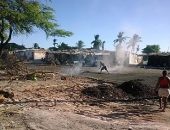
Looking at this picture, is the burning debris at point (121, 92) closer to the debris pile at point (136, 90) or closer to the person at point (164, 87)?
the debris pile at point (136, 90)

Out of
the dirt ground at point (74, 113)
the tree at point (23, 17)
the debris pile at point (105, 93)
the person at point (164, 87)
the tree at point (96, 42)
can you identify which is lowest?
the dirt ground at point (74, 113)

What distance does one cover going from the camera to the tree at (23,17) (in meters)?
24.6

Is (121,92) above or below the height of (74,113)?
above

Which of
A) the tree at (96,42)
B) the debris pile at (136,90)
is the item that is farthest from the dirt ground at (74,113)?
the tree at (96,42)

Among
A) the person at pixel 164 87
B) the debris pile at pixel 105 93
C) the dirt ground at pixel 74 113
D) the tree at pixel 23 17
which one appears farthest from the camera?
the tree at pixel 23 17

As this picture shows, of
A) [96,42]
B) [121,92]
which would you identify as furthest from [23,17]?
[96,42]

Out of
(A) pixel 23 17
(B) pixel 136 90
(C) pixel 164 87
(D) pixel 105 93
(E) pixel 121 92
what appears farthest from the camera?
(A) pixel 23 17

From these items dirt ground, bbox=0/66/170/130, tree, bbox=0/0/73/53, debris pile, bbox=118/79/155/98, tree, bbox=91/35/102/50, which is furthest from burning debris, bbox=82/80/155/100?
tree, bbox=91/35/102/50

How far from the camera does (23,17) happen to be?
24.8 m

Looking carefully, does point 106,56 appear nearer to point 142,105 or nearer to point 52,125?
point 142,105

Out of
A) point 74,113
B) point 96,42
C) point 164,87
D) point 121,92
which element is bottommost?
point 74,113

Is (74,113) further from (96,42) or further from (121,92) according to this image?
(96,42)

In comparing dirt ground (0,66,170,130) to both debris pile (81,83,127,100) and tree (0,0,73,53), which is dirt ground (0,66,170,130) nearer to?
debris pile (81,83,127,100)

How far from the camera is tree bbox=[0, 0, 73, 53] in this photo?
2461 centimetres
